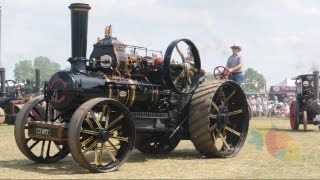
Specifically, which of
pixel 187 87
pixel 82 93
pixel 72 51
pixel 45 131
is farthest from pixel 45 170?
pixel 187 87

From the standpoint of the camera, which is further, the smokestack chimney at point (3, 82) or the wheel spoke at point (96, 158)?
the smokestack chimney at point (3, 82)

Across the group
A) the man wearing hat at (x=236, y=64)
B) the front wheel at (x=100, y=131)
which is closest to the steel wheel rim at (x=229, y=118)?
the man wearing hat at (x=236, y=64)

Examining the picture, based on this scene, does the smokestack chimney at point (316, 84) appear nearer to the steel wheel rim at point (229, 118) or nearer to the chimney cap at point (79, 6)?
the steel wheel rim at point (229, 118)

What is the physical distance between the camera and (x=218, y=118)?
26.3 ft

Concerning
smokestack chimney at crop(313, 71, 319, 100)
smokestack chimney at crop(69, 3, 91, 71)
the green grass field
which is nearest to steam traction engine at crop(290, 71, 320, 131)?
smokestack chimney at crop(313, 71, 319, 100)

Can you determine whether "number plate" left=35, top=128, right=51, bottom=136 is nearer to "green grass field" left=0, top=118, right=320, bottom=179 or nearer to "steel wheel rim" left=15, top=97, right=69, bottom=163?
"steel wheel rim" left=15, top=97, right=69, bottom=163

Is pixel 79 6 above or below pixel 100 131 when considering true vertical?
above

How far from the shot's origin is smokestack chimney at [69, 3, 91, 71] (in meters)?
6.84

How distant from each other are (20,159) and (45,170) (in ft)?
4.41

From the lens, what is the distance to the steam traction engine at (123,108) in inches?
260

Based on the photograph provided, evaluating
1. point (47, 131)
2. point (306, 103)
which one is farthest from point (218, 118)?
point (306, 103)

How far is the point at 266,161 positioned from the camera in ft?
24.3

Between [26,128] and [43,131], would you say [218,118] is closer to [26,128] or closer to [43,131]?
[43,131]

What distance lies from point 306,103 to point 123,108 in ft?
30.0
